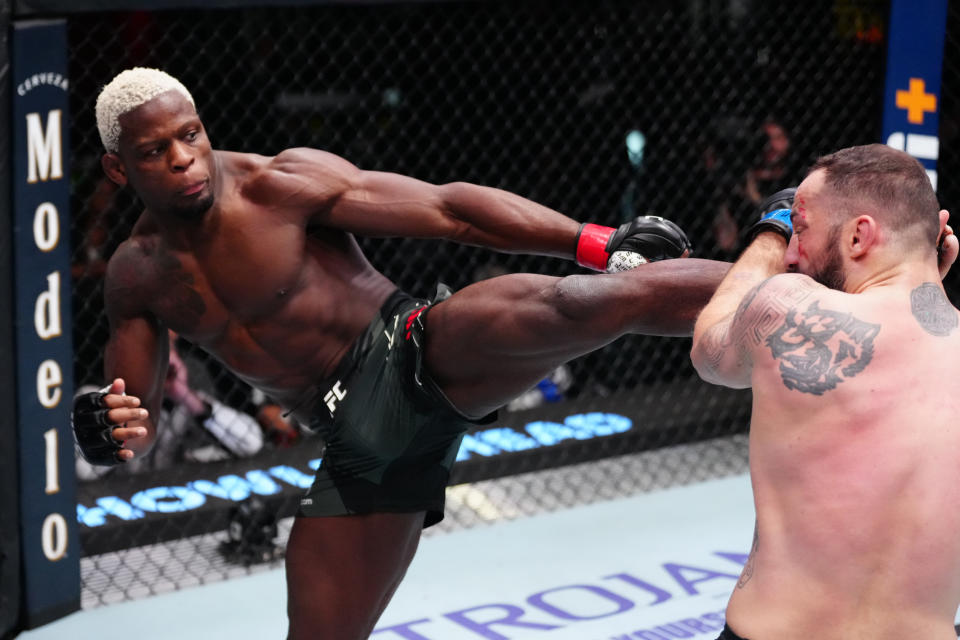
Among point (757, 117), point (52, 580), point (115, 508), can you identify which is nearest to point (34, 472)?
point (52, 580)

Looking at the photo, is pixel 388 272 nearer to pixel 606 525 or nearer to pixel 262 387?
pixel 606 525

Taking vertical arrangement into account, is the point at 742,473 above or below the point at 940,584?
below

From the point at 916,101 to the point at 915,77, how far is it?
0.08 meters

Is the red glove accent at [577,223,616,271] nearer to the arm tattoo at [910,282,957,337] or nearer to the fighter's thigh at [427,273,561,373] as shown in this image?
the fighter's thigh at [427,273,561,373]

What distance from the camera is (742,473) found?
156 inches

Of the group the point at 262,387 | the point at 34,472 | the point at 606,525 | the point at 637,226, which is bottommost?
the point at 606,525

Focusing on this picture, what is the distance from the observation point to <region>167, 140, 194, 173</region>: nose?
1.95m

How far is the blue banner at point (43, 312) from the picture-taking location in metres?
2.68

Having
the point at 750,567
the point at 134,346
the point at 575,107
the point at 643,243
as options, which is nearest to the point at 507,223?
the point at 643,243

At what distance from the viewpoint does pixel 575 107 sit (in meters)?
4.32

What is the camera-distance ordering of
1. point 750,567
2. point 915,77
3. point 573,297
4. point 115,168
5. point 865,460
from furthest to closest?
point 915,77, point 115,168, point 573,297, point 750,567, point 865,460

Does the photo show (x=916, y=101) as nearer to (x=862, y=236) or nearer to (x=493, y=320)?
(x=493, y=320)

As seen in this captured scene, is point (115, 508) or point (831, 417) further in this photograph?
point (115, 508)

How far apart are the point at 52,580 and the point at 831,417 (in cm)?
217
